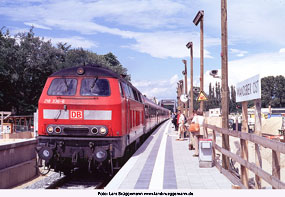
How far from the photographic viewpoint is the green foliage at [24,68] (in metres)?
37.8

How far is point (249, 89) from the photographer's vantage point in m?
6.67

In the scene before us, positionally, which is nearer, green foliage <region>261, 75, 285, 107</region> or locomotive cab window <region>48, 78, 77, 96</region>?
locomotive cab window <region>48, 78, 77, 96</region>

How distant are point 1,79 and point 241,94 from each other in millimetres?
34666

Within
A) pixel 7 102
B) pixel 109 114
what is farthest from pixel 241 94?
pixel 7 102

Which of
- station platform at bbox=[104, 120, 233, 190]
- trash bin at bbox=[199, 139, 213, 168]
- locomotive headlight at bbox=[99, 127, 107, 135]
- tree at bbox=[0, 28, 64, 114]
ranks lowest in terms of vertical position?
station platform at bbox=[104, 120, 233, 190]

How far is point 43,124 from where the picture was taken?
31.4 ft

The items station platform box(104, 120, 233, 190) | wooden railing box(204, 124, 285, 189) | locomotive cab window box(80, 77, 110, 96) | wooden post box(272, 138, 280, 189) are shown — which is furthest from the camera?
locomotive cab window box(80, 77, 110, 96)

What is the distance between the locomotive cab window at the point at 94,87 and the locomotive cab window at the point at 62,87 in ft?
0.89

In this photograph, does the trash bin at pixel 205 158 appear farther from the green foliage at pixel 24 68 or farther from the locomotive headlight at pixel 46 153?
the green foliage at pixel 24 68

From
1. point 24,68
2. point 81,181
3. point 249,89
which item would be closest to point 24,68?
point 24,68

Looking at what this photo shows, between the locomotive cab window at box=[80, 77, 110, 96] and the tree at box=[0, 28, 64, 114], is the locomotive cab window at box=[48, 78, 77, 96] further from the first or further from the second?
the tree at box=[0, 28, 64, 114]

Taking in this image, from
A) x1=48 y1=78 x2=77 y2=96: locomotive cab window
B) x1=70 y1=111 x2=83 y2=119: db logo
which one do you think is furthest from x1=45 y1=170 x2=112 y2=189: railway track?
x1=48 y1=78 x2=77 y2=96: locomotive cab window

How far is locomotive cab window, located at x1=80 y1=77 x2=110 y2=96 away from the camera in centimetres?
973

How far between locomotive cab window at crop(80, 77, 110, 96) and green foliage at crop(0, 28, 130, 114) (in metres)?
28.2
